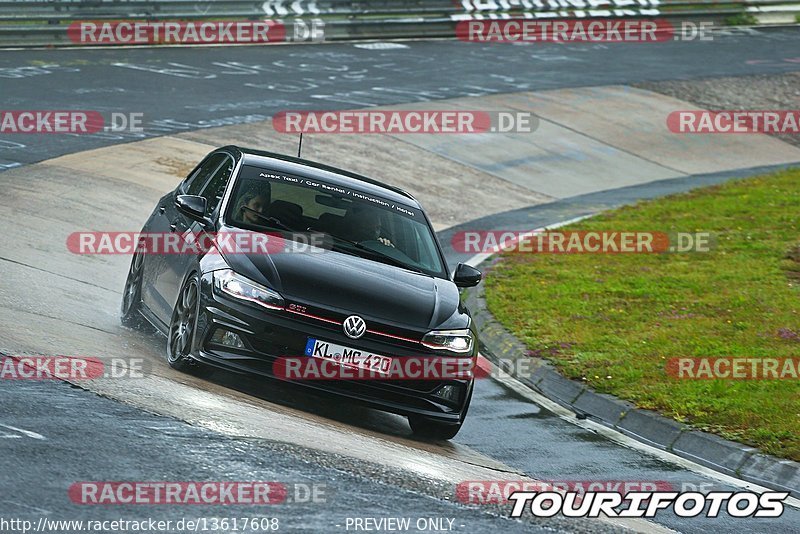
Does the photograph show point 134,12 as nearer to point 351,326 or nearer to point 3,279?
Answer: point 3,279

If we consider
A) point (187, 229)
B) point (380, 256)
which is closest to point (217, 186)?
point (187, 229)

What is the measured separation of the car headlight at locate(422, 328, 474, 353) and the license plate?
0.33 metres

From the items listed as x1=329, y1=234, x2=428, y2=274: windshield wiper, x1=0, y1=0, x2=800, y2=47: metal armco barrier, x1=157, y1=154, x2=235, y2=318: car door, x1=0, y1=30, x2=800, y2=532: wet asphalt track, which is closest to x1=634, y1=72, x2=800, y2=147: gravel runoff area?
x1=0, y1=30, x2=800, y2=532: wet asphalt track

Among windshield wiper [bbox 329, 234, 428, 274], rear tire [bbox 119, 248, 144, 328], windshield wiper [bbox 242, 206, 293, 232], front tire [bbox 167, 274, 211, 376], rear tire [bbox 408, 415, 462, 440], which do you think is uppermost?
windshield wiper [bbox 242, 206, 293, 232]

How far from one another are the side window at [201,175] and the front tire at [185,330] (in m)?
1.68

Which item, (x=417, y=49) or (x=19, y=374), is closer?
(x=19, y=374)

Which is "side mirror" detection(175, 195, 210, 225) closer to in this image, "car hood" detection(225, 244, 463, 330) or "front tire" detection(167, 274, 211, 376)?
"front tire" detection(167, 274, 211, 376)

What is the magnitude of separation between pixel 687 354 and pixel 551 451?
284cm

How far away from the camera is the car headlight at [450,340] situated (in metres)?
8.30

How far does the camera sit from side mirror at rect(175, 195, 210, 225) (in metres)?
9.25

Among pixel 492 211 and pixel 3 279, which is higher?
pixel 3 279

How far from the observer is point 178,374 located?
8.51 meters

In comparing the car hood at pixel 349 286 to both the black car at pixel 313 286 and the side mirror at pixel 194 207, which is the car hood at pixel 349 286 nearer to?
the black car at pixel 313 286

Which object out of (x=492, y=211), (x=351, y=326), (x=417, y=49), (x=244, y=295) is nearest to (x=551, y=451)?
(x=351, y=326)
